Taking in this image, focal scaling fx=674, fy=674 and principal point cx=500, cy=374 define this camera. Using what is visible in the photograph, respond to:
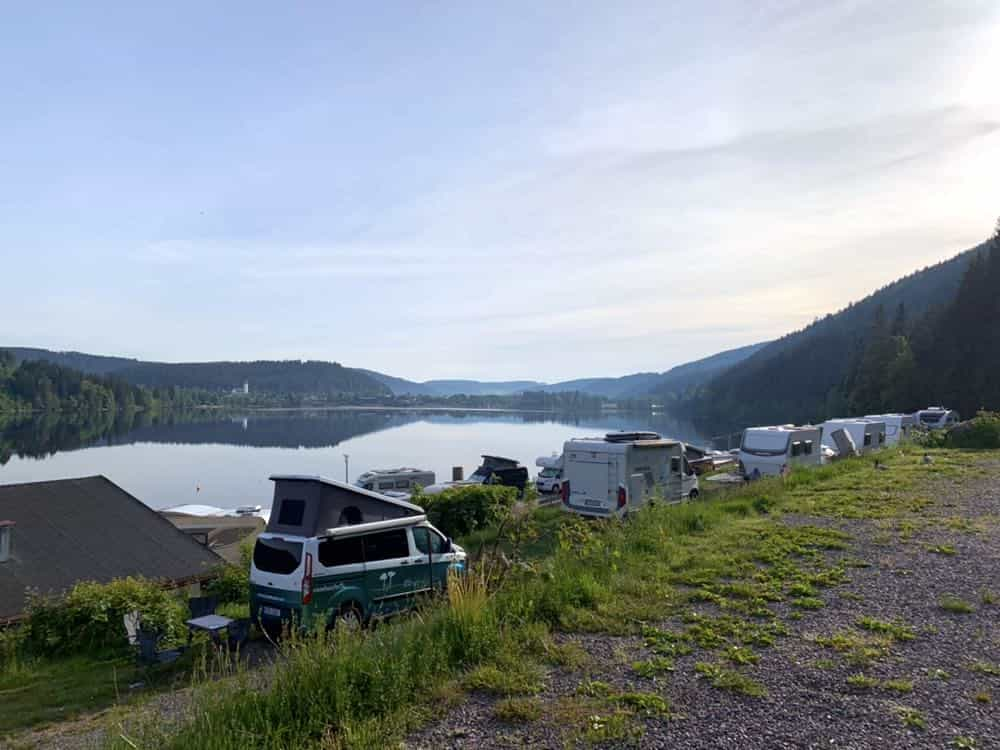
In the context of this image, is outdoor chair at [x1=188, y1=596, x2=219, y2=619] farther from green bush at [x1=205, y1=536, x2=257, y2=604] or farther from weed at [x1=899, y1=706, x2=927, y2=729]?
weed at [x1=899, y1=706, x2=927, y2=729]

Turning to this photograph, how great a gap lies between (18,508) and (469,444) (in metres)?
81.6

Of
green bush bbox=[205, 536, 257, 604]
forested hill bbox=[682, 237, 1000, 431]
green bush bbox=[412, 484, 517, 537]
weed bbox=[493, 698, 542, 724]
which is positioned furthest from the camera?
forested hill bbox=[682, 237, 1000, 431]

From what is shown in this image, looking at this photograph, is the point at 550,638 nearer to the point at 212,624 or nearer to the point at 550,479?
the point at 212,624

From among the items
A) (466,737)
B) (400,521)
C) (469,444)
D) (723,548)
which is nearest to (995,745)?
(466,737)

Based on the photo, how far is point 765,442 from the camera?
23219 mm

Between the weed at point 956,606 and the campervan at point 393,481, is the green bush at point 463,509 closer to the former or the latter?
the weed at point 956,606

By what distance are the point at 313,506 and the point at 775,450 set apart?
1786 centimetres

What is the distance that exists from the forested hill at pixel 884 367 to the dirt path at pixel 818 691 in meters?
56.5

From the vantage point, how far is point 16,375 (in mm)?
157625

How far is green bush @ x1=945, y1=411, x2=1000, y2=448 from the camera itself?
24708mm

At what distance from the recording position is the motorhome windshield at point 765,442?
22719mm

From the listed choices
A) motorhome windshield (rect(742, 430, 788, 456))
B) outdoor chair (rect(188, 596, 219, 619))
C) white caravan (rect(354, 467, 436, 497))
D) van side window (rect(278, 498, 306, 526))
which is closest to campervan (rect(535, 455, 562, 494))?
white caravan (rect(354, 467, 436, 497))

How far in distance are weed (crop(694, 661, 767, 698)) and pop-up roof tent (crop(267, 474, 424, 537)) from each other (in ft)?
18.7

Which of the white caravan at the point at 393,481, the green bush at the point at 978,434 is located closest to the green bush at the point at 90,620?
the white caravan at the point at 393,481
